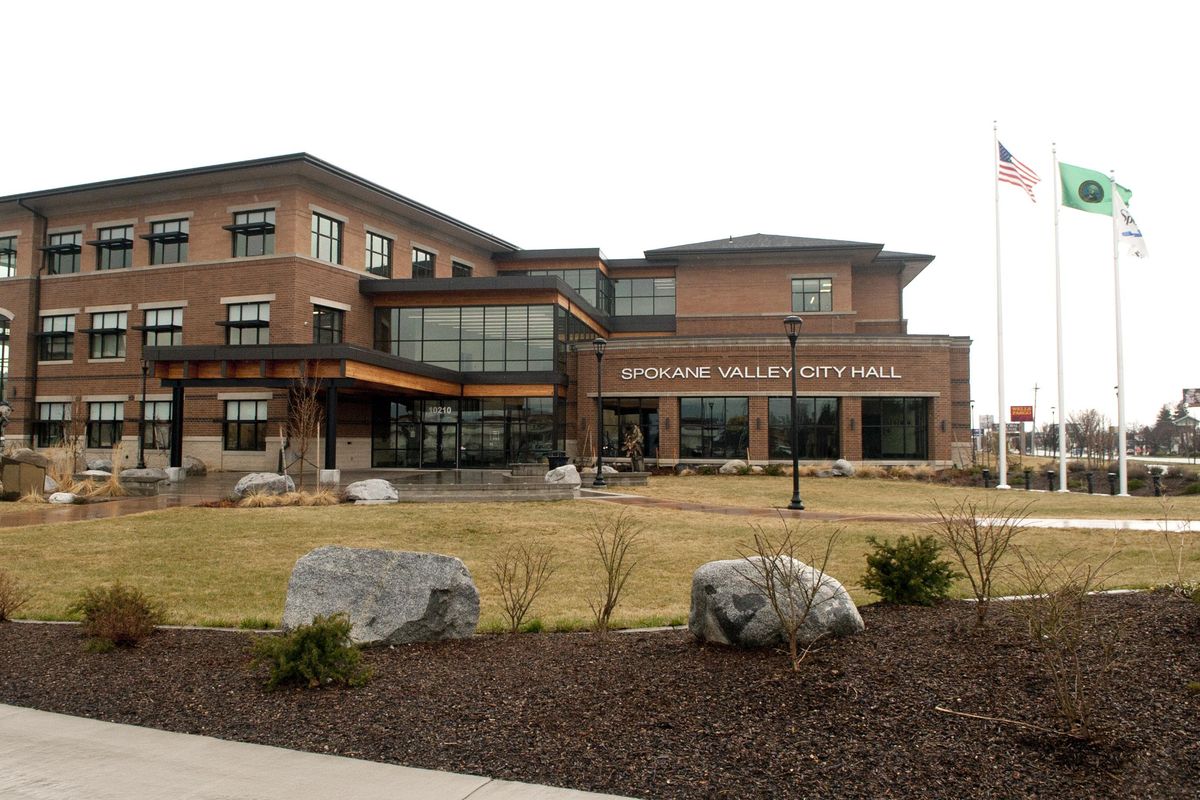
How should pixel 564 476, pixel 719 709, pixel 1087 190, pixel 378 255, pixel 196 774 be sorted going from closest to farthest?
pixel 196 774 → pixel 719 709 → pixel 564 476 → pixel 1087 190 → pixel 378 255

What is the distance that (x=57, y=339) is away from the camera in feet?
129

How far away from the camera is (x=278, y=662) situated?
577 cm

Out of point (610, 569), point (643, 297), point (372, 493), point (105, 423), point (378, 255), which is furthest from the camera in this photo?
point (643, 297)

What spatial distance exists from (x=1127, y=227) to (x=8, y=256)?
171 ft

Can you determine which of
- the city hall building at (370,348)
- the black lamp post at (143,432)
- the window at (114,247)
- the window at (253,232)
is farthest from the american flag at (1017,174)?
the window at (114,247)

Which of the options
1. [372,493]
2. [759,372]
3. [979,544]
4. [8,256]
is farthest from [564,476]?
[8,256]

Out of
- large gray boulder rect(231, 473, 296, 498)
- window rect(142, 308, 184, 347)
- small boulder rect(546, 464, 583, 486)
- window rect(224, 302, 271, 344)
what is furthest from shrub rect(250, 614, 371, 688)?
window rect(142, 308, 184, 347)

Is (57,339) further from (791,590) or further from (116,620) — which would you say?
(791,590)

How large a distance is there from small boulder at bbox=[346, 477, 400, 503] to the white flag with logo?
28100 mm

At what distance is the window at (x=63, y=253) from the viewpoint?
3900 cm

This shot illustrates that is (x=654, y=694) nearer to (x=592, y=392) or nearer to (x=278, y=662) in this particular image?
(x=278, y=662)

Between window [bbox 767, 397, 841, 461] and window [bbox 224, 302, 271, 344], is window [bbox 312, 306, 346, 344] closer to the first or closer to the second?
window [bbox 224, 302, 271, 344]

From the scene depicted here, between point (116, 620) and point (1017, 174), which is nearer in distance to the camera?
point (116, 620)

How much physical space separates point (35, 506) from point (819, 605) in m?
21.3
